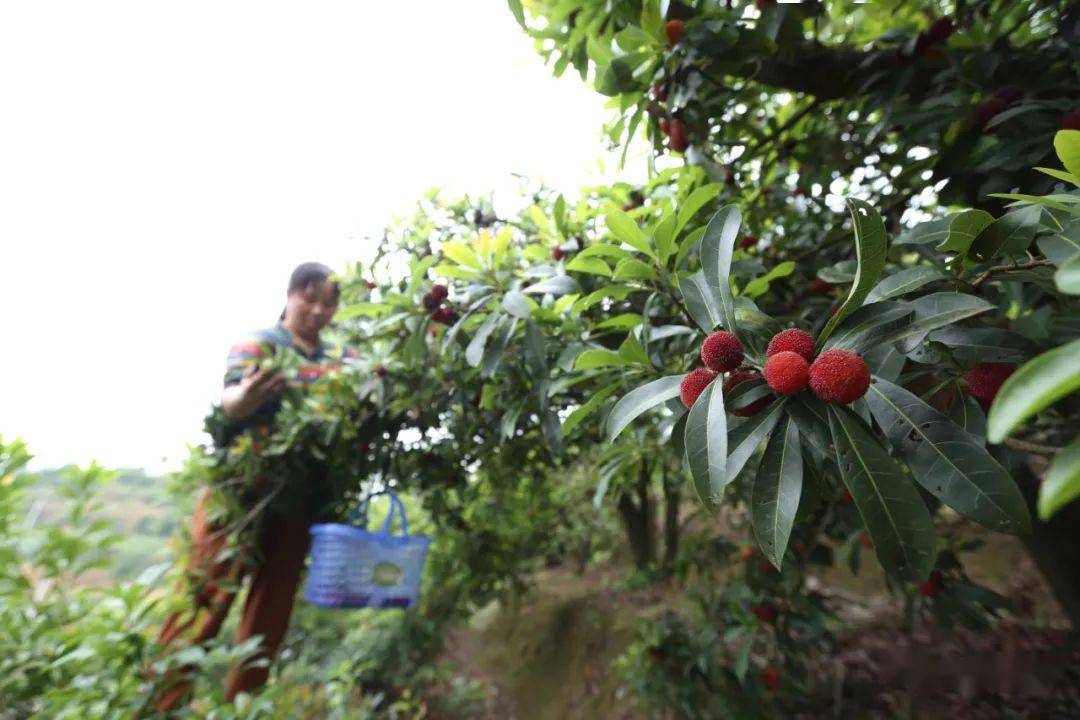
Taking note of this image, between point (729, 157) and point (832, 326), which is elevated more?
point (729, 157)

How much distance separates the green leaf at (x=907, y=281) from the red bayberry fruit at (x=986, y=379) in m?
0.14

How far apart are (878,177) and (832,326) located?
4.56 feet

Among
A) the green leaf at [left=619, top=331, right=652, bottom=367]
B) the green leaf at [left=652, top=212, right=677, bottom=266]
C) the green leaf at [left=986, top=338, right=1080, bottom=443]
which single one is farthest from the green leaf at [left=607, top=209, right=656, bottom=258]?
the green leaf at [left=986, top=338, right=1080, bottom=443]

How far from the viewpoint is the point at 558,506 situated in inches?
129

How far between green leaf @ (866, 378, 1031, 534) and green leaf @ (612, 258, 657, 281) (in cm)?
39

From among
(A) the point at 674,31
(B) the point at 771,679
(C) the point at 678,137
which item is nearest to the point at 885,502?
(C) the point at 678,137

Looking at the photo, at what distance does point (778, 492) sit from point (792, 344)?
0.57 feet

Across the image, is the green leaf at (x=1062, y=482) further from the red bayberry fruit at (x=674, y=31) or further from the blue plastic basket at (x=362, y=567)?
the blue plastic basket at (x=362, y=567)

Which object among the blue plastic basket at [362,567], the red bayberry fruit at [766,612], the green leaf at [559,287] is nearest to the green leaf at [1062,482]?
the green leaf at [559,287]

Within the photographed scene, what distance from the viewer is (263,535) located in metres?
2.09

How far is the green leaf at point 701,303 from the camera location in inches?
28.3

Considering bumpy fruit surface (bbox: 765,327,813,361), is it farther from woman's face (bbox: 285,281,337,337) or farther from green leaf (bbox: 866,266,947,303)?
woman's face (bbox: 285,281,337,337)

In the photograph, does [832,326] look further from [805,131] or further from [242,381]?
[242,381]

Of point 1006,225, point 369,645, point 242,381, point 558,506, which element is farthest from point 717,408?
point 369,645
